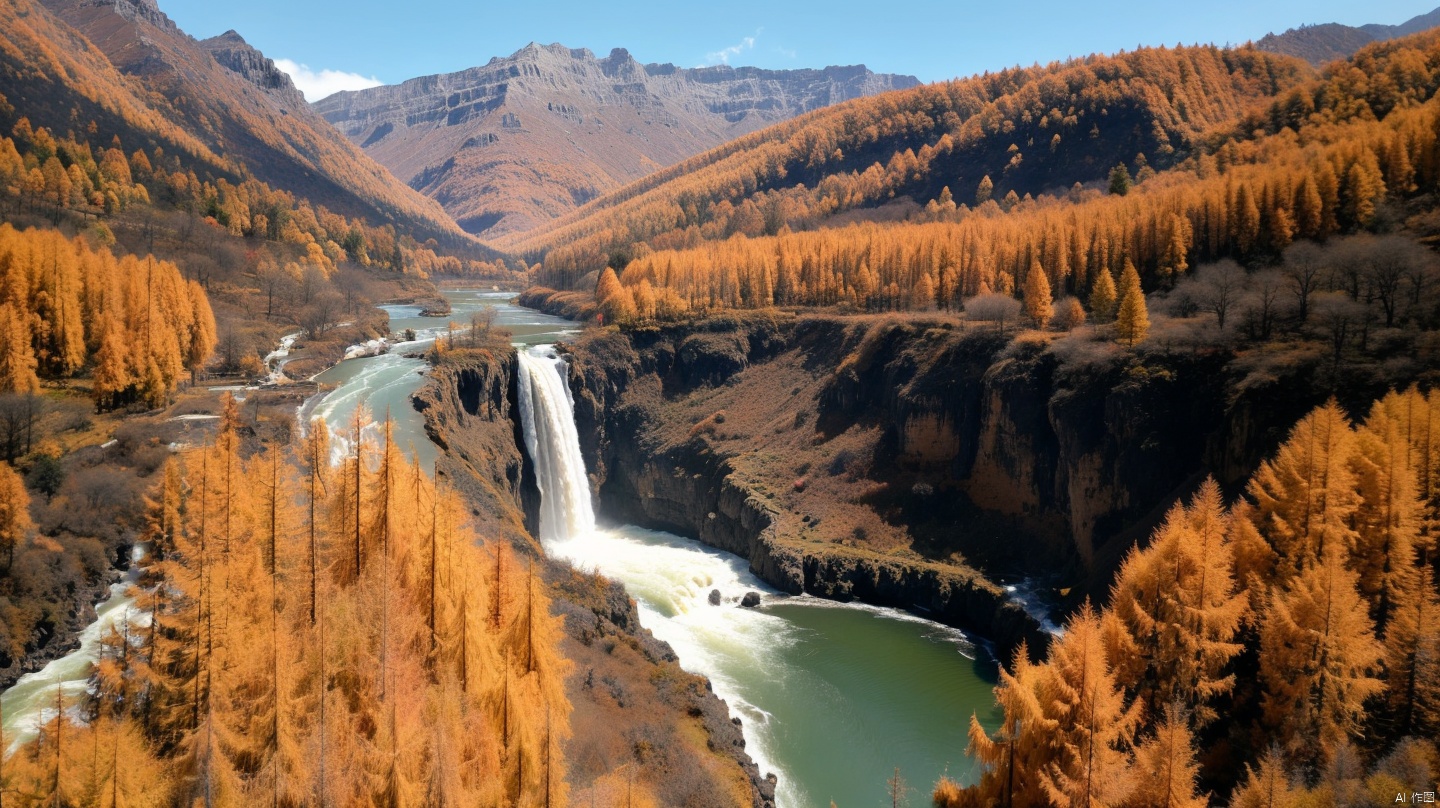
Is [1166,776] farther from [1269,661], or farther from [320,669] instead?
[320,669]

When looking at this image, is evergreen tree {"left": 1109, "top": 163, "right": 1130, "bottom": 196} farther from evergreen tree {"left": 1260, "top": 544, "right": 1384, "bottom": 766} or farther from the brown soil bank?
evergreen tree {"left": 1260, "top": 544, "right": 1384, "bottom": 766}

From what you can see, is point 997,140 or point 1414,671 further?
point 997,140

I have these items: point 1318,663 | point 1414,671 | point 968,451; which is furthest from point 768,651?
point 1414,671

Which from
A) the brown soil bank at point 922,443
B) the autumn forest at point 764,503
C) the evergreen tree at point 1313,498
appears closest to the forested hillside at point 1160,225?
the autumn forest at point 764,503

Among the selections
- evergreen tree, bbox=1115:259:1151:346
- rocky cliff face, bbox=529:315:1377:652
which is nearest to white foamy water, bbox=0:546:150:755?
rocky cliff face, bbox=529:315:1377:652

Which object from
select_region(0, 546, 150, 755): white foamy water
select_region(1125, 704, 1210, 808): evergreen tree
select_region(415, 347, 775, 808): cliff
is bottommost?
select_region(415, 347, 775, 808): cliff

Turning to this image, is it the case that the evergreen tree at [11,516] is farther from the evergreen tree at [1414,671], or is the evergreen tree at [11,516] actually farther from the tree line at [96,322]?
the evergreen tree at [1414,671]

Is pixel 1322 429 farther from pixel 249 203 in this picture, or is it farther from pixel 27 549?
pixel 249 203
